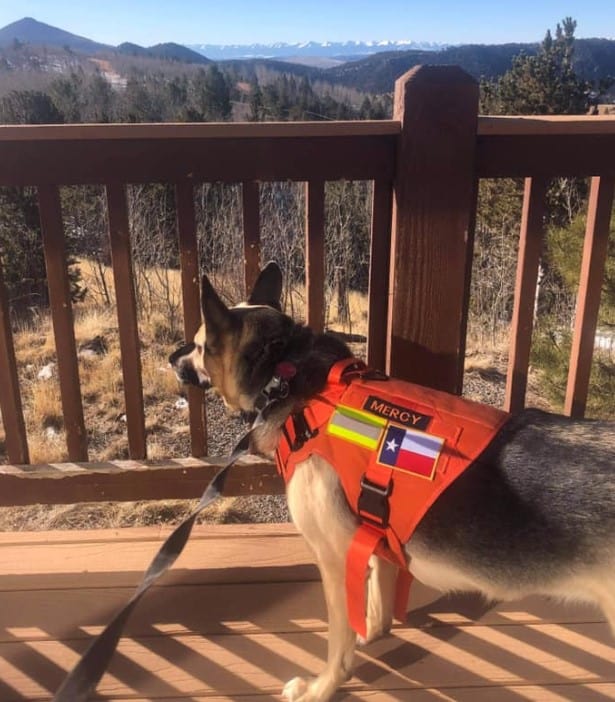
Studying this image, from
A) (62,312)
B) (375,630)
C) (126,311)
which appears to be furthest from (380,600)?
(62,312)

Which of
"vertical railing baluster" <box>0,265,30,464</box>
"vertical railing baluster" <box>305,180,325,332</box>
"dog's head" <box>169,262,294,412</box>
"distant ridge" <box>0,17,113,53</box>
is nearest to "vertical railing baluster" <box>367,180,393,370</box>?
"vertical railing baluster" <box>305,180,325,332</box>

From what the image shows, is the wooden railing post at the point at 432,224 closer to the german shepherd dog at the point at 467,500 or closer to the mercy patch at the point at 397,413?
the german shepherd dog at the point at 467,500

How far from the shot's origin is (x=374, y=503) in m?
1.93

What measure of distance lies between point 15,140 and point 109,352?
8.45 meters

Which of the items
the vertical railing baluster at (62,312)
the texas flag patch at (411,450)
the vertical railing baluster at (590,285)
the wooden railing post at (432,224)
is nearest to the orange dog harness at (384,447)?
the texas flag patch at (411,450)

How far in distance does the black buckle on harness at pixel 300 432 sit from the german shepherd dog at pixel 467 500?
5 centimetres

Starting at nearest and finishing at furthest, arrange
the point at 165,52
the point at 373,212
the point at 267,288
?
the point at 267,288
the point at 373,212
the point at 165,52

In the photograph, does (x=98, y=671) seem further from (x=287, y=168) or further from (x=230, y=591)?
(x=287, y=168)

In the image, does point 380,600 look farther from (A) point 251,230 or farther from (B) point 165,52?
(B) point 165,52

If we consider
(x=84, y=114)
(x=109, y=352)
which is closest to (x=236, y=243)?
(x=109, y=352)

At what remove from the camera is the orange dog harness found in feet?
6.09

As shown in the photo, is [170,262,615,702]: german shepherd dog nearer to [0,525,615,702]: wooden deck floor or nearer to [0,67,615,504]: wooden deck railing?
[0,525,615,702]: wooden deck floor

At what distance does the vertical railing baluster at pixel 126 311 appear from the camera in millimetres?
2519

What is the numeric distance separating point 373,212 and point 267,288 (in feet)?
1.78
